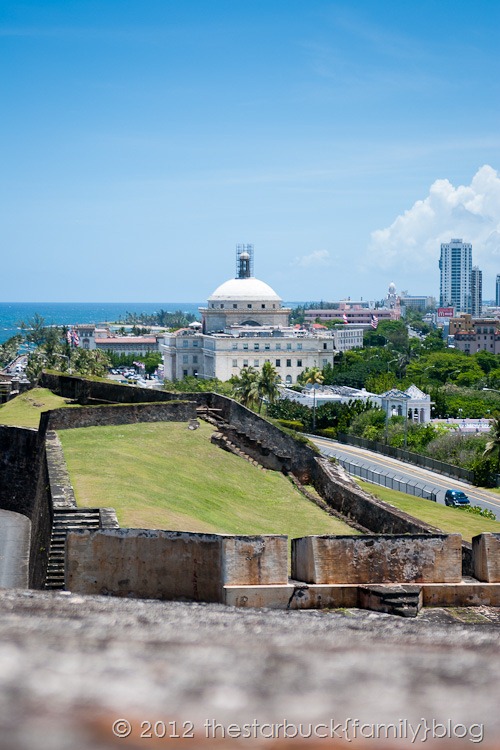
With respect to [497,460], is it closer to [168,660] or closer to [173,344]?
[168,660]

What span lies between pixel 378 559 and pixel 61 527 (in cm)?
452

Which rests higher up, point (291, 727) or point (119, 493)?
point (291, 727)

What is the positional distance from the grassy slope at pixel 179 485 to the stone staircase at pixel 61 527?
1.38 feet

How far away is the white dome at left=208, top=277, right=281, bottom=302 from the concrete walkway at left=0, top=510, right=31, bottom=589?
98.3m

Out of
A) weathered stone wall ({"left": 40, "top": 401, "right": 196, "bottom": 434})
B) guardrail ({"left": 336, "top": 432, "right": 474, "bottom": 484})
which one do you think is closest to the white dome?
guardrail ({"left": 336, "top": 432, "right": 474, "bottom": 484})

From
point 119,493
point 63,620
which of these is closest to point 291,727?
point 63,620

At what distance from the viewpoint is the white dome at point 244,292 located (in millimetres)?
123938

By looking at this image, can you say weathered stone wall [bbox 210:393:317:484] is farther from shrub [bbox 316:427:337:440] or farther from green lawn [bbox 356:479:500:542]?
shrub [bbox 316:427:337:440]

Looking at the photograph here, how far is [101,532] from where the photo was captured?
11797 millimetres

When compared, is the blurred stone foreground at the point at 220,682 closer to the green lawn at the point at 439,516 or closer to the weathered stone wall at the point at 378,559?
the weathered stone wall at the point at 378,559

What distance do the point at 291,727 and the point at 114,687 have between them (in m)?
0.34

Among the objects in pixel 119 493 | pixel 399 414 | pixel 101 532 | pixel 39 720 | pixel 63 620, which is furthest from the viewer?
pixel 399 414

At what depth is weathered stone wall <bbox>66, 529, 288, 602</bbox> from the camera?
11695 mm

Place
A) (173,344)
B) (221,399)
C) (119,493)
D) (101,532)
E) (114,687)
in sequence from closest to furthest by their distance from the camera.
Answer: (114,687)
(101,532)
(119,493)
(221,399)
(173,344)
